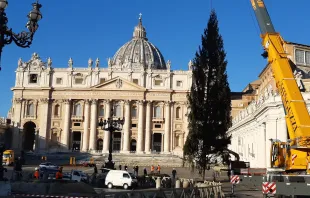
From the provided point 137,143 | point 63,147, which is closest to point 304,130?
point 137,143

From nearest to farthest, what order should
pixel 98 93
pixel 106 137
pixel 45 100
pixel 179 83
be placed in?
pixel 106 137
pixel 98 93
pixel 45 100
pixel 179 83

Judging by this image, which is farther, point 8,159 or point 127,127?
point 127,127

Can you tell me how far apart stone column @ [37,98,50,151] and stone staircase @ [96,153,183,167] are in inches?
595

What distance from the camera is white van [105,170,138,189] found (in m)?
24.7

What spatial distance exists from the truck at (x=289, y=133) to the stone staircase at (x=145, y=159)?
4033 centimetres

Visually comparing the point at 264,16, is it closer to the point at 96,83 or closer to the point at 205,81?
the point at 205,81

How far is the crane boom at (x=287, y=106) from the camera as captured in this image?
17312mm

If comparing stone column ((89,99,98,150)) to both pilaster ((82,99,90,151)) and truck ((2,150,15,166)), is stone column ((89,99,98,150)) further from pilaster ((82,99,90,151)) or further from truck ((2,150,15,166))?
truck ((2,150,15,166))

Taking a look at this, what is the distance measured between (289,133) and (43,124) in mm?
62761

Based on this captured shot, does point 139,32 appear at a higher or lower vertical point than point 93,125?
higher

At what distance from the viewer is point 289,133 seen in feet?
60.5

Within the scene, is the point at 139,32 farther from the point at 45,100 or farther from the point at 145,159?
the point at 145,159

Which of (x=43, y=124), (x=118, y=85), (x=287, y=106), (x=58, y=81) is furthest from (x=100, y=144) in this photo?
(x=287, y=106)

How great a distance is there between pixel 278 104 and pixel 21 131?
55.8m
